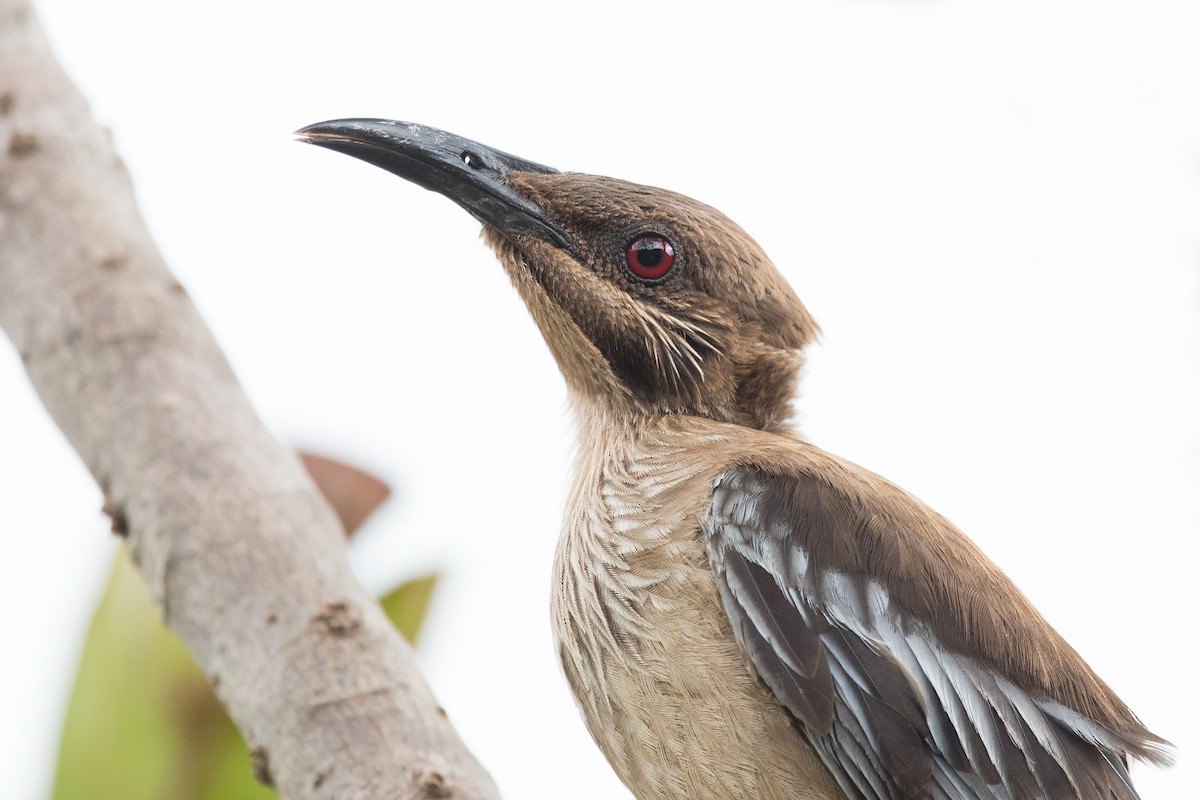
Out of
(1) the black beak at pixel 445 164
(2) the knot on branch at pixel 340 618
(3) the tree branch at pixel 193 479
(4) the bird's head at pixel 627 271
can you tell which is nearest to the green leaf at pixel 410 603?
(3) the tree branch at pixel 193 479

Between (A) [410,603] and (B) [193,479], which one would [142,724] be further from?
(A) [410,603]

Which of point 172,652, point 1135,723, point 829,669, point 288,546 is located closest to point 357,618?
point 288,546

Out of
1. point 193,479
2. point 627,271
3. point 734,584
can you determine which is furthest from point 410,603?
point 627,271

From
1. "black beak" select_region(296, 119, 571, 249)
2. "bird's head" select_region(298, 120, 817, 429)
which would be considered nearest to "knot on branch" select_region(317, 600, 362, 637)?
"bird's head" select_region(298, 120, 817, 429)

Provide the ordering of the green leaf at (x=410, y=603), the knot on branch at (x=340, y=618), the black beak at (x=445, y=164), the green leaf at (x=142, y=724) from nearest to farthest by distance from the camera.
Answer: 1. the knot on branch at (x=340, y=618)
2. the green leaf at (x=142, y=724)
3. the green leaf at (x=410, y=603)
4. the black beak at (x=445, y=164)

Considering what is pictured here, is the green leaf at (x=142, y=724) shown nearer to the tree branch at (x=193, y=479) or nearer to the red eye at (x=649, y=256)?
the tree branch at (x=193, y=479)

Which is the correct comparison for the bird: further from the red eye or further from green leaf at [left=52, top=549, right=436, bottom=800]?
green leaf at [left=52, top=549, right=436, bottom=800]
